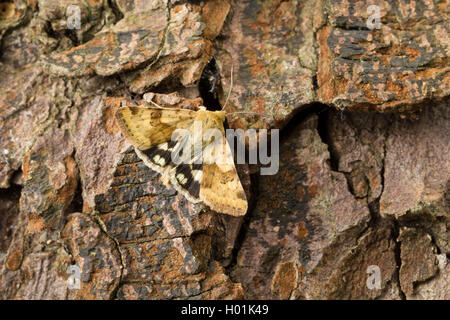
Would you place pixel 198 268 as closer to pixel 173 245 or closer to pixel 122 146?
pixel 173 245

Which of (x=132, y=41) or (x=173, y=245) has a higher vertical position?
(x=132, y=41)

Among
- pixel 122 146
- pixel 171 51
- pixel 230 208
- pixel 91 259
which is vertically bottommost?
pixel 91 259

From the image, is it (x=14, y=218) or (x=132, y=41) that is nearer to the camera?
(x=132, y=41)

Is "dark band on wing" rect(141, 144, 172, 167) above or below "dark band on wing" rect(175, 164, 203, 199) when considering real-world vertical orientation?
above

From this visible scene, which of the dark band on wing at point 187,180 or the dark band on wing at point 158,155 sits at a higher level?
the dark band on wing at point 158,155

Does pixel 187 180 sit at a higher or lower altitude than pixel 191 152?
lower

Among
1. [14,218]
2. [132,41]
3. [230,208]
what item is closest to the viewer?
[230,208]

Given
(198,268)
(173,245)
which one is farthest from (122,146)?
(198,268)

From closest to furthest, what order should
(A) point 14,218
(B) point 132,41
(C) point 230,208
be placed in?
1. (C) point 230,208
2. (B) point 132,41
3. (A) point 14,218
